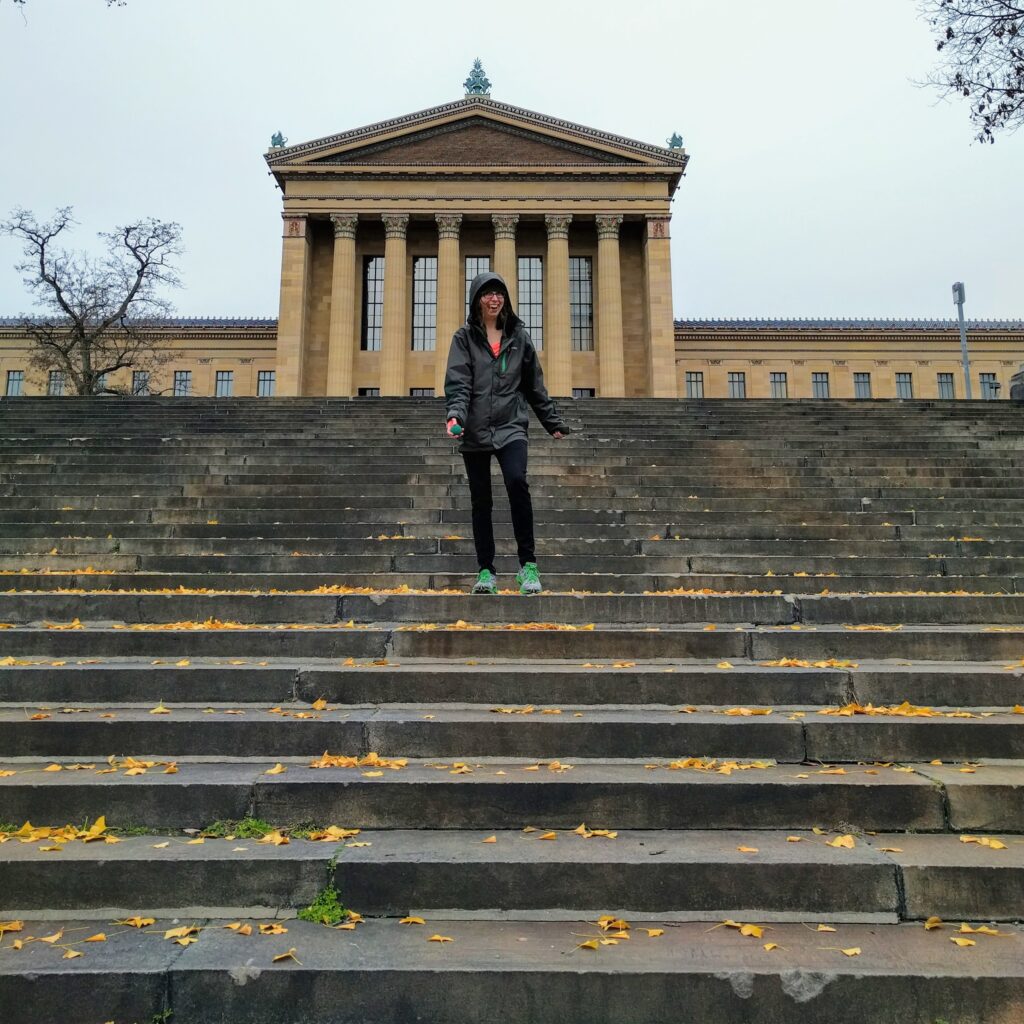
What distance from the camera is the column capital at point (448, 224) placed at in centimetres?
3409

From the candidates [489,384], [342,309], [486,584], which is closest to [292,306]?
[342,309]

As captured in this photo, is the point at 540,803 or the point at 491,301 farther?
the point at 491,301

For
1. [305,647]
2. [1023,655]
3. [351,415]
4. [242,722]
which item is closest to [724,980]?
[242,722]

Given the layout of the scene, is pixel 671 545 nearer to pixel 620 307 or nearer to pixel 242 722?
pixel 242 722

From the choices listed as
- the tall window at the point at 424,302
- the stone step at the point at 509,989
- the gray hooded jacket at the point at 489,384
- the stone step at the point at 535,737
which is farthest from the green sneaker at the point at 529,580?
the tall window at the point at 424,302

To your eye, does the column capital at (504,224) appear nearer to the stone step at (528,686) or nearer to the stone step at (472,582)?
the stone step at (472,582)

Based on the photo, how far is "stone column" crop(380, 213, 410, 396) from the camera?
111 feet

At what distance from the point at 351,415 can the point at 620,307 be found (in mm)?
21851

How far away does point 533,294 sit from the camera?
1409 inches

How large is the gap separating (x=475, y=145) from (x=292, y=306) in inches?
451

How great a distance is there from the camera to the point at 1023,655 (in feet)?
15.8

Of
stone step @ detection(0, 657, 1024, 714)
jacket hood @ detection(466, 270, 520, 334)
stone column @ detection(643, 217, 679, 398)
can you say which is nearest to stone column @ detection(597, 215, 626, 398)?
stone column @ detection(643, 217, 679, 398)

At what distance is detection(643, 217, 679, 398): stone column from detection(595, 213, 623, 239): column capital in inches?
57.4

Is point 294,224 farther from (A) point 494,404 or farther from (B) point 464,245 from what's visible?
(A) point 494,404
